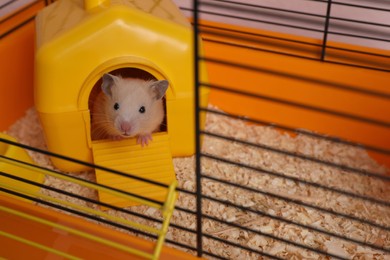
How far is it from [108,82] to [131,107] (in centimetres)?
13

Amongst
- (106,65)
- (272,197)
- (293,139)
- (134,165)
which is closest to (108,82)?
(106,65)

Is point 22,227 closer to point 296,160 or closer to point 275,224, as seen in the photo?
point 275,224

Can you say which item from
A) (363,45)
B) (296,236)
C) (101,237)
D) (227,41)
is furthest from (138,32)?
(363,45)

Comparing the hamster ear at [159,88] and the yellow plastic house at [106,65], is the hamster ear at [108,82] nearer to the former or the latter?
the yellow plastic house at [106,65]

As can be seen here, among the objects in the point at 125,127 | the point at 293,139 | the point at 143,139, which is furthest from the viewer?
the point at 293,139

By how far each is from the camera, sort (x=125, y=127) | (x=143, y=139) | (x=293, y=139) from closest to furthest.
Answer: (x=125, y=127), (x=143, y=139), (x=293, y=139)

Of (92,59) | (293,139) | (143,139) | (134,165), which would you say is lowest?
(134,165)

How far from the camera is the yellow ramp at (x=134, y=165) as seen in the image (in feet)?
6.28

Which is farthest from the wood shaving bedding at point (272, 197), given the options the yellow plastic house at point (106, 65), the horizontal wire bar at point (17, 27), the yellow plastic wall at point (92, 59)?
the horizontal wire bar at point (17, 27)

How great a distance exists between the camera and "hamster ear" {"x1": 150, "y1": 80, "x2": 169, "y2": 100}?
1887 mm

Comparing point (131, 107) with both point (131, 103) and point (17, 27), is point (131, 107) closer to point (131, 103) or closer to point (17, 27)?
point (131, 103)

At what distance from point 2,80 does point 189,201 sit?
3.51ft

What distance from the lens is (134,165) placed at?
1969 mm

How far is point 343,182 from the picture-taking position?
2023 millimetres
